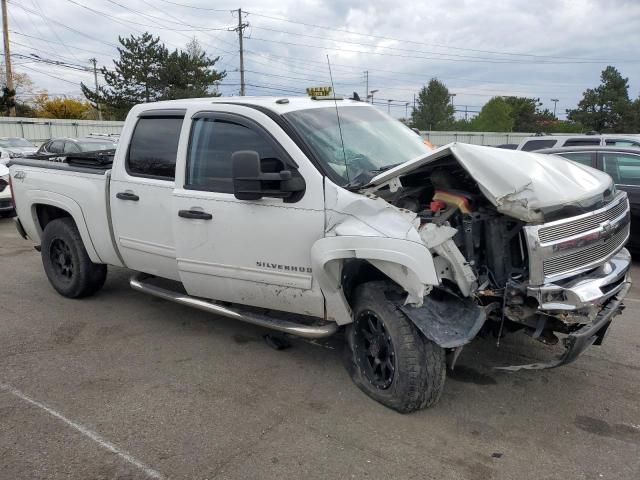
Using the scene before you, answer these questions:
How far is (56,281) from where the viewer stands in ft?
19.4

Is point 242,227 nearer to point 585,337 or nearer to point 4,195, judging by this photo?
point 585,337

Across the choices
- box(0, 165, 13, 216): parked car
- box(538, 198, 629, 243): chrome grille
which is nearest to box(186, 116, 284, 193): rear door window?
box(538, 198, 629, 243): chrome grille

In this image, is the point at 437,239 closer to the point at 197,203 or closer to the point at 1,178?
the point at 197,203

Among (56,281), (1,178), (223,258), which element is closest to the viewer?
(223,258)

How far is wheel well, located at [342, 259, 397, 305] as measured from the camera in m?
3.60

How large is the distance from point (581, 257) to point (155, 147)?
3.42 meters

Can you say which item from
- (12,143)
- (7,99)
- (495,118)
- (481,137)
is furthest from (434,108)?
(12,143)

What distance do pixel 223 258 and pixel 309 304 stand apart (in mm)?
782

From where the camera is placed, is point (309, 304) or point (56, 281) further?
point (56, 281)

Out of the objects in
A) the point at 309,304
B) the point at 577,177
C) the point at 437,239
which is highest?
the point at 577,177

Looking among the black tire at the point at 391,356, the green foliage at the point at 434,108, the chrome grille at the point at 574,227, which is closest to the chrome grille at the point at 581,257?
the chrome grille at the point at 574,227

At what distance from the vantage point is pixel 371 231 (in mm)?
3314

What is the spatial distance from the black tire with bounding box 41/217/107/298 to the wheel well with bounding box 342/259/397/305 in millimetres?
3141

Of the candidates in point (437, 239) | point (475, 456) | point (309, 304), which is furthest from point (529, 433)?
point (309, 304)
